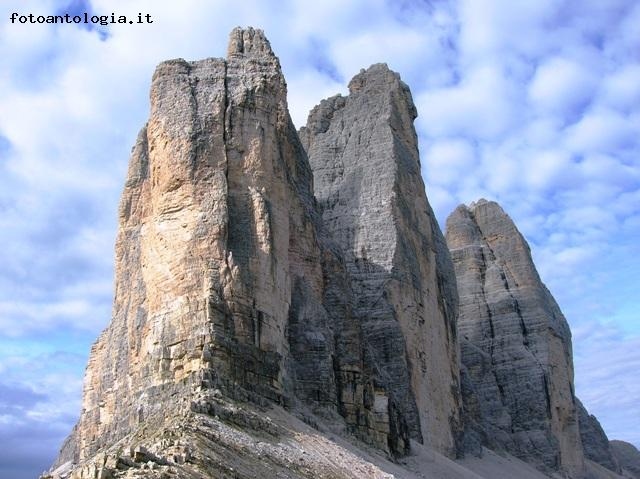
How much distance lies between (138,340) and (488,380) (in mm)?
42148

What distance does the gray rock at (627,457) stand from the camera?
99188 millimetres

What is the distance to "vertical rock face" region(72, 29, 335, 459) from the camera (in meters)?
38.3

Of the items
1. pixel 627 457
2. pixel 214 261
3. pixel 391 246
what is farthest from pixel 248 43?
pixel 627 457

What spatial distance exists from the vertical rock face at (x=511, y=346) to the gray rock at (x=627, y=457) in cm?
1823

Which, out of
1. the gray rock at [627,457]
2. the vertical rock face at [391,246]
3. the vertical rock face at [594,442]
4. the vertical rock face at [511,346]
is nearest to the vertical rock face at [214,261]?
the vertical rock face at [391,246]

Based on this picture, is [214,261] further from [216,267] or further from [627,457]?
[627,457]

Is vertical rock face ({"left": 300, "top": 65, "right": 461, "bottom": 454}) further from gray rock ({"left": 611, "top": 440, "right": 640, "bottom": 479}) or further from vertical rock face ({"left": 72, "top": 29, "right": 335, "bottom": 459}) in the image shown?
gray rock ({"left": 611, "top": 440, "right": 640, "bottom": 479})

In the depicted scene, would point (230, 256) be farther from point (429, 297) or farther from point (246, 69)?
point (429, 297)

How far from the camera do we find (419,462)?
50.3 m

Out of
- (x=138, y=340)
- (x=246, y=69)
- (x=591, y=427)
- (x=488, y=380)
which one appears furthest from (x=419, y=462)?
(x=591, y=427)

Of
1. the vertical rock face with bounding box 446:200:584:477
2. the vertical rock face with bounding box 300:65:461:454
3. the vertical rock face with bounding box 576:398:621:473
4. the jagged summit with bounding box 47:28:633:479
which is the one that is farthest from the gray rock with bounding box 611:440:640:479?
the vertical rock face with bounding box 300:65:461:454

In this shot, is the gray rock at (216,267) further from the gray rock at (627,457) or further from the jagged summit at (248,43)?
the gray rock at (627,457)

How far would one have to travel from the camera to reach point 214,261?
39.8 meters

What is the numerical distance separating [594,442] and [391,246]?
38671 millimetres
